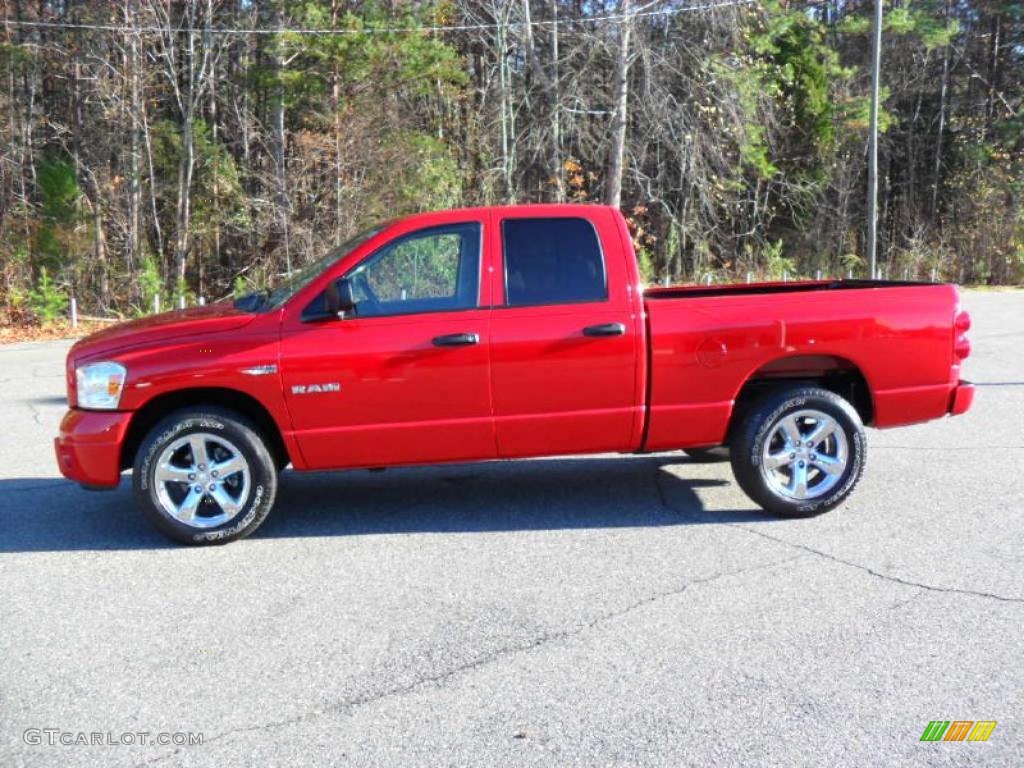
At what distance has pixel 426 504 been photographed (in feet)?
21.1

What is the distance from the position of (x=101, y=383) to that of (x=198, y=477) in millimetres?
762

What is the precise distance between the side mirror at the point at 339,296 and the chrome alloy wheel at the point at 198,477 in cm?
100

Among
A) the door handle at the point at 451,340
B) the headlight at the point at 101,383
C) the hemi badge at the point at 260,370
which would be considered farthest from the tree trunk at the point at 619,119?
the headlight at the point at 101,383

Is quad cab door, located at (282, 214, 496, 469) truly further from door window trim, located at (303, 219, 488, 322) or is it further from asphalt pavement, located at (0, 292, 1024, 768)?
asphalt pavement, located at (0, 292, 1024, 768)

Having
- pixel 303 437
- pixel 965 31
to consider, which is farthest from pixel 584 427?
pixel 965 31

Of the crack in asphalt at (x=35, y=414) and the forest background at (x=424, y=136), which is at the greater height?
the forest background at (x=424, y=136)

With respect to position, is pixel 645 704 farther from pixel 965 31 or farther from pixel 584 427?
pixel 965 31

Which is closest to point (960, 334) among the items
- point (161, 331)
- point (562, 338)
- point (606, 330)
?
point (606, 330)

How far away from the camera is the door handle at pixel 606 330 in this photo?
5.65 m

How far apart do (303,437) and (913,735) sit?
3559mm

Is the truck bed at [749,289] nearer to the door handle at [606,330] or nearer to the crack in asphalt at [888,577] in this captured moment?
the door handle at [606,330]

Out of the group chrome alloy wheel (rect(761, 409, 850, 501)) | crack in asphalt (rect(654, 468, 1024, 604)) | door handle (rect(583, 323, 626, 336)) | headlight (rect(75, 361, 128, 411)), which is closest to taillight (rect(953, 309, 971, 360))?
chrome alloy wheel (rect(761, 409, 850, 501))

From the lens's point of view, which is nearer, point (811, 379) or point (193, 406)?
point (193, 406)

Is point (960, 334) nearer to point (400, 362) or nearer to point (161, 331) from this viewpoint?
point (400, 362)
